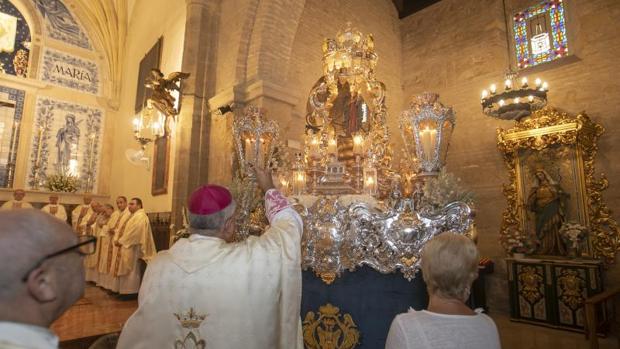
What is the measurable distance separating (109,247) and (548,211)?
9.00 m

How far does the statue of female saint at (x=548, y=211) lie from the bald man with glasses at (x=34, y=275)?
8083 millimetres

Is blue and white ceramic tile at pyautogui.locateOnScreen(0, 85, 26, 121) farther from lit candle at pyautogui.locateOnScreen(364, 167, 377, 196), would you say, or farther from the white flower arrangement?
the white flower arrangement

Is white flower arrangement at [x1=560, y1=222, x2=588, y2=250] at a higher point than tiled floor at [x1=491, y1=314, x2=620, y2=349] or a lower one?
higher

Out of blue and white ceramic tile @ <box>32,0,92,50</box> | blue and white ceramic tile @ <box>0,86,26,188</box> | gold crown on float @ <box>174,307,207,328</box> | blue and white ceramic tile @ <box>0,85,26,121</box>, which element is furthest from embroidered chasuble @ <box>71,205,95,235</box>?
gold crown on float @ <box>174,307,207,328</box>

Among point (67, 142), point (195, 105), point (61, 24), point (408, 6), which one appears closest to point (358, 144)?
point (195, 105)

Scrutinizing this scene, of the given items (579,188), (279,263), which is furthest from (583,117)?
(279,263)

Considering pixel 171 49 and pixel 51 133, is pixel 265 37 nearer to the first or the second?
pixel 171 49

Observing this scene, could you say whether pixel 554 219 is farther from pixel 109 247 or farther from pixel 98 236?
pixel 98 236

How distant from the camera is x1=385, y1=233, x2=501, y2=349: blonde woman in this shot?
56.4 inches

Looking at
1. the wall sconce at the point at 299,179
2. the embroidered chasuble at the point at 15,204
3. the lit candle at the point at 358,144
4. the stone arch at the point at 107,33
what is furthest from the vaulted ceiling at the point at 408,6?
the embroidered chasuble at the point at 15,204

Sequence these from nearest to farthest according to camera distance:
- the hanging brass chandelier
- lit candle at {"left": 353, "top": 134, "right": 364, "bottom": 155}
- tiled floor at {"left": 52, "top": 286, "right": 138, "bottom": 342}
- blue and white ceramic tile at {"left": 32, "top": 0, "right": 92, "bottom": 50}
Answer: lit candle at {"left": 353, "top": 134, "right": 364, "bottom": 155} < tiled floor at {"left": 52, "top": 286, "right": 138, "bottom": 342} < the hanging brass chandelier < blue and white ceramic tile at {"left": 32, "top": 0, "right": 92, "bottom": 50}

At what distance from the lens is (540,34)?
8500mm

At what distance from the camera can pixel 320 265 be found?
288cm

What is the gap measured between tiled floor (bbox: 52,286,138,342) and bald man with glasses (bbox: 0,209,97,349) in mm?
4325
